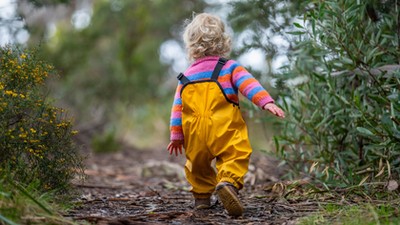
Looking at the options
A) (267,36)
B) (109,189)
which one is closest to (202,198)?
(109,189)

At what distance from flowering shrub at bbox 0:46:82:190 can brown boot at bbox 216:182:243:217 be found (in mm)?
923

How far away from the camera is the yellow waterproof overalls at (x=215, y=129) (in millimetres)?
3191

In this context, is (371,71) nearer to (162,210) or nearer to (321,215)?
(321,215)

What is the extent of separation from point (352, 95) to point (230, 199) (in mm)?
1274

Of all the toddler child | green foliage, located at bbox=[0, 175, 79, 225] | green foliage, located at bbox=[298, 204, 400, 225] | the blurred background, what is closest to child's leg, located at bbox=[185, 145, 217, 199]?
the toddler child

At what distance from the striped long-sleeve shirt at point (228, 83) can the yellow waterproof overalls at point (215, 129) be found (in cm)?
4

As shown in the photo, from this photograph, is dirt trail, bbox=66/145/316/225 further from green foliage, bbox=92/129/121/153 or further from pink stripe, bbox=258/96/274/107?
green foliage, bbox=92/129/121/153

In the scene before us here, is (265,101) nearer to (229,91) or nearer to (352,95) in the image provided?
(229,91)

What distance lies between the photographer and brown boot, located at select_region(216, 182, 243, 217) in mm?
3006

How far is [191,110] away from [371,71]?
132cm

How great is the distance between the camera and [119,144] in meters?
10.6

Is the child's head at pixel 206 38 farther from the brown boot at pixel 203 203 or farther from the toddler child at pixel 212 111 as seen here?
the brown boot at pixel 203 203

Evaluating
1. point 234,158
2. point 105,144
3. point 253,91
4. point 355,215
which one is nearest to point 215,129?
point 234,158

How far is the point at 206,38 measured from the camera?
3.39m
